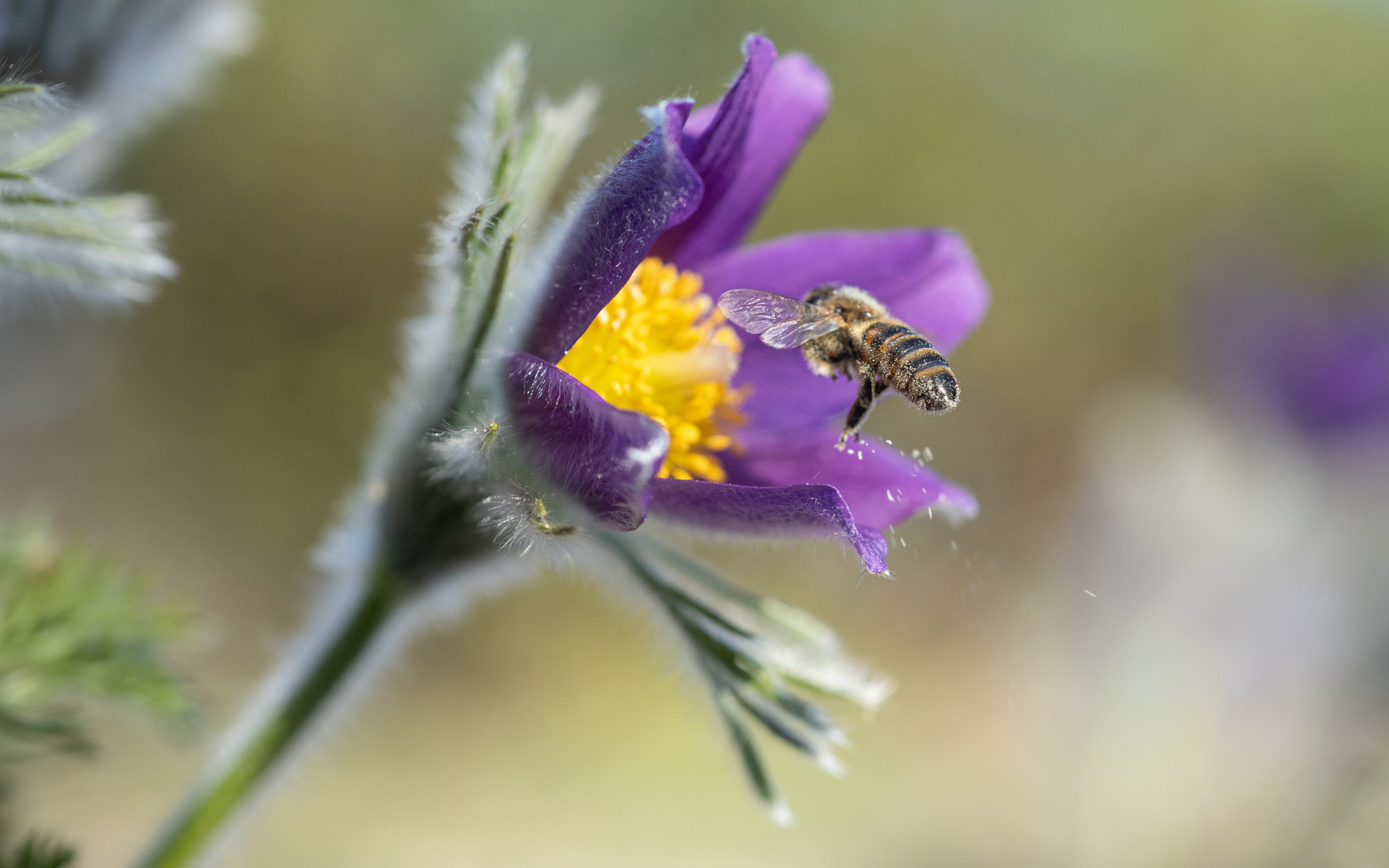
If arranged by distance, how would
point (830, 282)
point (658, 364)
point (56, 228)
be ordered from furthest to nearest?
point (830, 282), point (658, 364), point (56, 228)

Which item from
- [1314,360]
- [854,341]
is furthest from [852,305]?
[1314,360]

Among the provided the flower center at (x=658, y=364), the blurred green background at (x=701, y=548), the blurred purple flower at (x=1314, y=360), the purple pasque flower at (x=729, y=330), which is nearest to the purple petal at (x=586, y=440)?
the purple pasque flower at (x=729, y=330)

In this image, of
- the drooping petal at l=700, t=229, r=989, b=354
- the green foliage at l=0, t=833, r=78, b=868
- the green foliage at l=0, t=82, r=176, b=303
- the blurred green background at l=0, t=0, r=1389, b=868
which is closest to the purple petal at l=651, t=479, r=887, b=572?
the drooping petal at l=700, t=229, r=989, b=354

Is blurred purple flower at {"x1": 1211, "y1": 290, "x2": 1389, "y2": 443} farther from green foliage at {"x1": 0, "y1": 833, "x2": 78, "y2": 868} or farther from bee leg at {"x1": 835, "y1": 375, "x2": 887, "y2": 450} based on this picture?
green foliage at {"x1": 0, "y1": 833, "x2": 78, "y2": 868}

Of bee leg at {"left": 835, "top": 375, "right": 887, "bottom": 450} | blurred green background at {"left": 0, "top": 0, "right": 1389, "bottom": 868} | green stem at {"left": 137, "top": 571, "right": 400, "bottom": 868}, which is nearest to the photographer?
green stem at {"left": 137, "top": 571, "right": 400, "bottom": 868}

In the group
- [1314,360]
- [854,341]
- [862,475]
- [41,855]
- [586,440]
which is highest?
[1314,360]

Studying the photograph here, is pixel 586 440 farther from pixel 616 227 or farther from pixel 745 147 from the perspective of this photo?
pixel 745 147

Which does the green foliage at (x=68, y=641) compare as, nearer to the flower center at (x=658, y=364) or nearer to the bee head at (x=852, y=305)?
the flower center at (x=658, y=364)
